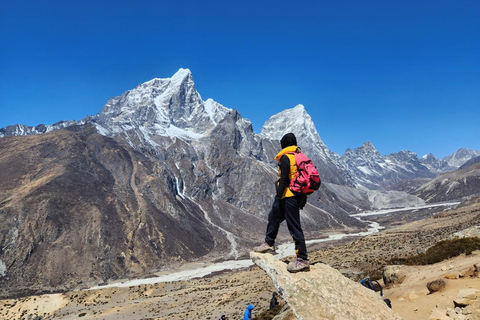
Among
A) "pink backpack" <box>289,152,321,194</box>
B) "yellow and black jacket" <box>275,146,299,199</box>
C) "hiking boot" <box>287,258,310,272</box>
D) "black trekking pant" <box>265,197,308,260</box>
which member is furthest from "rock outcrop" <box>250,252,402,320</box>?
"pink backpack" <box>289,152,321,194</box>

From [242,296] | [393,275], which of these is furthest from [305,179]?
[242,296]

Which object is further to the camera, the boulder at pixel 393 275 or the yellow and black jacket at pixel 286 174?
the boulder at pixel 393 275

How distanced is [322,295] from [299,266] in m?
0.83

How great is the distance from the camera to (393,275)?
18.1m

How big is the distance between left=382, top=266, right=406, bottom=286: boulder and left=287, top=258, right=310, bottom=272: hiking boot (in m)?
12.8

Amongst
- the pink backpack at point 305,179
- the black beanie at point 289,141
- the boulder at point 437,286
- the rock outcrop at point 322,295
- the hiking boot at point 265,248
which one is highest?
the black beanie at point 289,141

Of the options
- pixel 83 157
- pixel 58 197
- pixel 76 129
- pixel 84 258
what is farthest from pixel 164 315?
pixel 76 129

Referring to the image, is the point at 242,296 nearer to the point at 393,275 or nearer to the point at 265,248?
the point at 393,275

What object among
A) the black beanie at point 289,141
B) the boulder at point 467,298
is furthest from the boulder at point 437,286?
the black beanie at point 289,141

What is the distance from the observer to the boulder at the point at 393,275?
58.5 feet

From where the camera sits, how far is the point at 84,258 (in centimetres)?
9194

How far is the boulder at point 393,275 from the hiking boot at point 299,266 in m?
12.8

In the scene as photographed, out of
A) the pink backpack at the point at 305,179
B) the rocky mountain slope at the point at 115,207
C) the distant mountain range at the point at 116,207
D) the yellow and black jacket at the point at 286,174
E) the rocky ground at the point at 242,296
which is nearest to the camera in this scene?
the pink backpack at the point at 305,179

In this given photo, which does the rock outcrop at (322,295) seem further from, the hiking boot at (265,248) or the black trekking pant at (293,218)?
the black trekking pant at (293,218)
